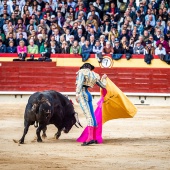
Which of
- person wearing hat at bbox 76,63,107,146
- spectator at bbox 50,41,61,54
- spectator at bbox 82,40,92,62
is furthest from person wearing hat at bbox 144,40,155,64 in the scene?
person wearing hat at bbox 76,63,107,146

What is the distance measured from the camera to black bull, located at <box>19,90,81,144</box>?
9352 millimetres

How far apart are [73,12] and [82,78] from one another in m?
7.83

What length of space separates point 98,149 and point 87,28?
7.86 metres

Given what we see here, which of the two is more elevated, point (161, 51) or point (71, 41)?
point (71, 41)

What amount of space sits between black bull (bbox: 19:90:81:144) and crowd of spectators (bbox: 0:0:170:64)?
605cm

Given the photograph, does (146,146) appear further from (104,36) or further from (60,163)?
(104,36)

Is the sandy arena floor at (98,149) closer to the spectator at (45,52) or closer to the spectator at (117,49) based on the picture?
the spectator at (117,49)

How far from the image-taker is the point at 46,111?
9375 mm

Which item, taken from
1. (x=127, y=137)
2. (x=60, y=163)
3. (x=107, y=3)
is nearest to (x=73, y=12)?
(x=107, y=3)

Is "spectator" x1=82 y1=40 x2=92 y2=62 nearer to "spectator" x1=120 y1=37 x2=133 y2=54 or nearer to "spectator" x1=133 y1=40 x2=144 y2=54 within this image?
"spectator" x1=120 y1=37 x2=133 y2=54

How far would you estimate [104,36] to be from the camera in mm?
16109

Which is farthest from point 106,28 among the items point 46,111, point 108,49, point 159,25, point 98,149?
point 98,149

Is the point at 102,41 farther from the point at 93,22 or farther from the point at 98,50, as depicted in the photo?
the point at 93,22

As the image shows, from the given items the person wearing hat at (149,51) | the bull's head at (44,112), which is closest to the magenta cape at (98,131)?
the bull's head at (44,112)
